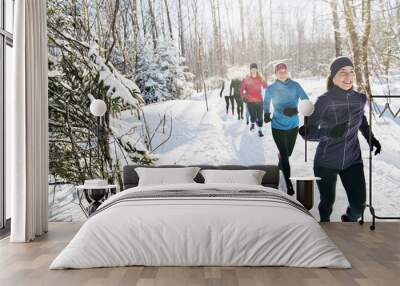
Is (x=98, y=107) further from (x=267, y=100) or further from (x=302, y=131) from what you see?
(x=302, y=131)

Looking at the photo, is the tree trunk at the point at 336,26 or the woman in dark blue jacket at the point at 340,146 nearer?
the woman in dark blue jacket at the point at 340,146

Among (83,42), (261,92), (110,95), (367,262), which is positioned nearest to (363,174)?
(261,92)

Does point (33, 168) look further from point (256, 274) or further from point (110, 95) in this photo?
point (256, 274)

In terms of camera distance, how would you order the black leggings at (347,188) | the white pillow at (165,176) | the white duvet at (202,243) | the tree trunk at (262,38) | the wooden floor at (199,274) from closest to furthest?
1. the wooden floor at (199,274)
2. the white duvet at (202,243)
3. the white pillow at (165,176)
4. the black leggings at (347,188)
5. the tree trunk at (262,38)

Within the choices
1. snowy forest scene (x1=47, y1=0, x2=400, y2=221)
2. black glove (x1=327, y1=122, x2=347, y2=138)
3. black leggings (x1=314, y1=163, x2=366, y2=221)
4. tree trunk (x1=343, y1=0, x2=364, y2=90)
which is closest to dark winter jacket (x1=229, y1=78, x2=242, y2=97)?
snowy forest scene (x1=47, y1=0, x2=400, y2=221)

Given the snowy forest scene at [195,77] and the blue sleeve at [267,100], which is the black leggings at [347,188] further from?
the blue sleeve at [267,100]

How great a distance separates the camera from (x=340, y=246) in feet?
17.6

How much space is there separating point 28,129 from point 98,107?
4.38 feet

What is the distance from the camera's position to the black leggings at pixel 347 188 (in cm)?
720

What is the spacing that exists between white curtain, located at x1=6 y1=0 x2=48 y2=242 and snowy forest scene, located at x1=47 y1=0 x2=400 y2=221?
3.60ft

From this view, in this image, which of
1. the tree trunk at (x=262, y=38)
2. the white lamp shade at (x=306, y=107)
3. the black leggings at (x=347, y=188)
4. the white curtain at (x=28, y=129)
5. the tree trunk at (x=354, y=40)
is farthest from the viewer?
the tree trunk at (x=262, y=38)

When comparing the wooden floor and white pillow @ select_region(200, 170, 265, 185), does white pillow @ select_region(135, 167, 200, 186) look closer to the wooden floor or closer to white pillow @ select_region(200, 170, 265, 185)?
white pillow @ select_region(200, 170, 265, 185)

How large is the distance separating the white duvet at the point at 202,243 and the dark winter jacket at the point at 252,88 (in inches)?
124

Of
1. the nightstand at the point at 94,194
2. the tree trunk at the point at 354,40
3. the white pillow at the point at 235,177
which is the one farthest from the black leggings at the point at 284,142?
the nightstand at the point at 94,194
